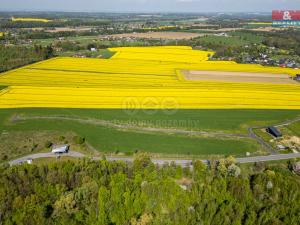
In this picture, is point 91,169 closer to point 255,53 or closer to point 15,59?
point 15,59

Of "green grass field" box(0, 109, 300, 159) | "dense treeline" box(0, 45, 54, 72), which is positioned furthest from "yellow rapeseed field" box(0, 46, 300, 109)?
"dense treeline" box(0, 45, 54, 72)

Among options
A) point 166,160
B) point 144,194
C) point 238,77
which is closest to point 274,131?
point 166,160

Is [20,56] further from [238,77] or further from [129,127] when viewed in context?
[238,77]

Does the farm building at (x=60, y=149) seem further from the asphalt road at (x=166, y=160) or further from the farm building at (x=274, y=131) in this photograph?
the farm building at (x=274, y=131)

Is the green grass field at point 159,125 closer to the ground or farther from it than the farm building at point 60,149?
farther from it

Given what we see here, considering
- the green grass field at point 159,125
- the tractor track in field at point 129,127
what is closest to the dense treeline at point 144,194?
the green grass field at point 159,125

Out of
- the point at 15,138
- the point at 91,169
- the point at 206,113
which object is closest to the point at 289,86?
the point at 206,113
